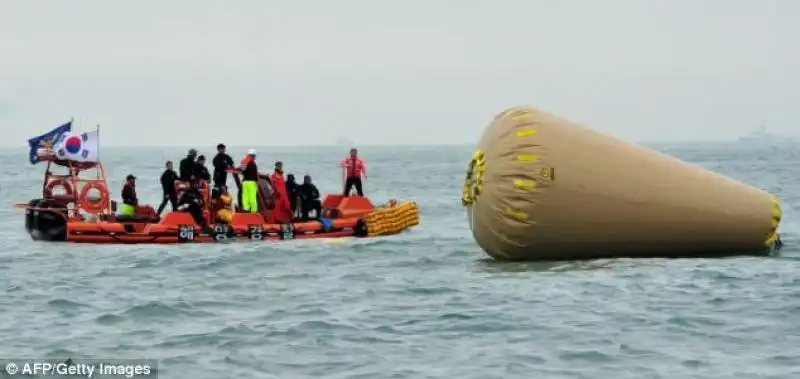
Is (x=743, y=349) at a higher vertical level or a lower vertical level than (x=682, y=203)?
lower

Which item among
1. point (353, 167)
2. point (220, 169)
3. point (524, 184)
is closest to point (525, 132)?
point (524, 184)

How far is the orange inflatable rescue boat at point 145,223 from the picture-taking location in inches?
906

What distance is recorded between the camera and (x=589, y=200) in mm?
17469

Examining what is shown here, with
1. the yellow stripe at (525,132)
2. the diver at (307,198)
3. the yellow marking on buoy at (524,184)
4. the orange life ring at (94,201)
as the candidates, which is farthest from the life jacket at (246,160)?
the yellow marking on buoy at (524,184)

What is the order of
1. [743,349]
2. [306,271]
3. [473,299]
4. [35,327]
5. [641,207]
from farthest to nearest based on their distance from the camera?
[306,271] → [641,207] → [473,299] → [35,327] → [743,349]

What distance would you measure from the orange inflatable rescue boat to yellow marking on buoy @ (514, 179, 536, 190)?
24.2 ft

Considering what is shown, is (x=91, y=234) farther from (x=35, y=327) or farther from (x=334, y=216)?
(x=35, y=327)

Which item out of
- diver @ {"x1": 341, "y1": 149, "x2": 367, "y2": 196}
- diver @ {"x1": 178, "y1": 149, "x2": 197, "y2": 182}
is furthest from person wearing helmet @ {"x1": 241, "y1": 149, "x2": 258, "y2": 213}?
diver @ {"x1": 341, "y1": 149, "x2": 367, "y2": 196}

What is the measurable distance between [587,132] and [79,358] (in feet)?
28.4

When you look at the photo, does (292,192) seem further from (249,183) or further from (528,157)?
(528,157)

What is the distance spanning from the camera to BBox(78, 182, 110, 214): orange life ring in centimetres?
2389

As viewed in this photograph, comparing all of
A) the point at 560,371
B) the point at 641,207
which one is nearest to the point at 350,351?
the point at 560,371

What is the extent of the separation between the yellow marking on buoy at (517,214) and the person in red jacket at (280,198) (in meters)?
7.85

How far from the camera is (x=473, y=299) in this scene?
51.6 feet
